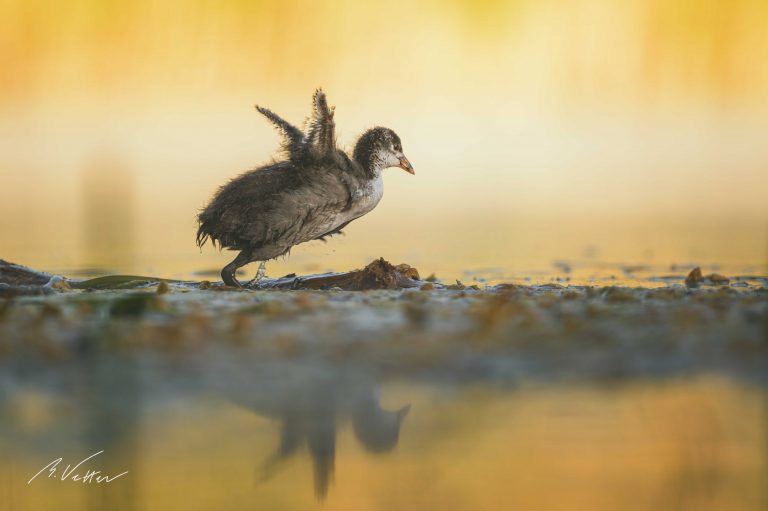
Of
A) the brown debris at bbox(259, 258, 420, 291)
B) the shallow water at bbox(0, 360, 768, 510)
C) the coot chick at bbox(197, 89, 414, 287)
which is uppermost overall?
the coot chick at bbox(197, 89, 414, 287)

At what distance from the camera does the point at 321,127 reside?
30.5ft

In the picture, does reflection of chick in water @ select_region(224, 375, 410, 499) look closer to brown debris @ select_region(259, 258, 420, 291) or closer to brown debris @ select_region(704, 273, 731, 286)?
brown debris @ select_region(259, 258, 420, 291)

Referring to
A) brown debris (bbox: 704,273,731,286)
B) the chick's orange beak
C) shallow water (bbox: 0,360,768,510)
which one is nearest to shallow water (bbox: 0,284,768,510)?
shallow water (bbox: 0,360,768,510)

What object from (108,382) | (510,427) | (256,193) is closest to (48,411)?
(108,382)

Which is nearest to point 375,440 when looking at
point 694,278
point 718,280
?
point 694,278

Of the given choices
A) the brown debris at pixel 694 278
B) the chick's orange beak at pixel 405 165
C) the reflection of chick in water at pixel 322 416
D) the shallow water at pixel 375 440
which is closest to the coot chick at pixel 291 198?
the chick's orange beak at pixel 405 165

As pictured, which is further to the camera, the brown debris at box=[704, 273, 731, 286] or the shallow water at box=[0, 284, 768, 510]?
the brown debris at box=[704, 273, 731, 286]

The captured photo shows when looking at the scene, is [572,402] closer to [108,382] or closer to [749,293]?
[108,382]

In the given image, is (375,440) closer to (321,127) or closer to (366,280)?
(366,280)

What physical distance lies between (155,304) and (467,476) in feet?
10.8

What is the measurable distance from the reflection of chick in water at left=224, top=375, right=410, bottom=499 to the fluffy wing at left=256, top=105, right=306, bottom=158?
5116mm

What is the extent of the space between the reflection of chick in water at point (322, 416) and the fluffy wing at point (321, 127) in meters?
5.00

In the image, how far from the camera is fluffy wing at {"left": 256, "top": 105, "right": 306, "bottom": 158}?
9430 mm

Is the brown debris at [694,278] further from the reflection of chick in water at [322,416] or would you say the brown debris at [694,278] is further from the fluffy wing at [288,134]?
the reflection of chick in water at [322,416]
